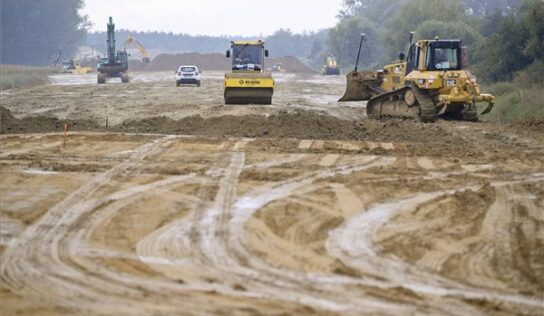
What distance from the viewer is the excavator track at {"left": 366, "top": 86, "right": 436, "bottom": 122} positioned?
87.1ft

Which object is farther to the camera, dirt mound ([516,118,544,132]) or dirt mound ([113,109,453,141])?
dirt mound ([516,118,544,132])

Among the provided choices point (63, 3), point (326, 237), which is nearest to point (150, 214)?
point (326, 237)

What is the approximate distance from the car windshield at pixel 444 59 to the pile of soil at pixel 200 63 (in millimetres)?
90627

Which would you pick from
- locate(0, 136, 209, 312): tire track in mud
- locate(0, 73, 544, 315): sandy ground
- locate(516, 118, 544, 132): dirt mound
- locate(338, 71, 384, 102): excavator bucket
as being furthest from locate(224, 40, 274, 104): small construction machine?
locate(0, 136, 209, 312): tire track in mud

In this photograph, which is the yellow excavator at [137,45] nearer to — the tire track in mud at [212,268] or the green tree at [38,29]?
the green tree at [38,29]

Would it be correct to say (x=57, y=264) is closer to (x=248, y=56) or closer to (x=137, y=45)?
(x=248, y=56)

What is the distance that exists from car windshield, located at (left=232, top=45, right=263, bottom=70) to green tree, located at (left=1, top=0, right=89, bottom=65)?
79.2 meters

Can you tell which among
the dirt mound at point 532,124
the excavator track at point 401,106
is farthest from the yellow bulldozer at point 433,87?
the dirt mound at point 532,124

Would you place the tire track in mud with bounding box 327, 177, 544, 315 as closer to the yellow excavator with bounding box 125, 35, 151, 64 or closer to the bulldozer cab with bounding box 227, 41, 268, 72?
the bulldozer cab with bounding box 227, 41, 268, 72

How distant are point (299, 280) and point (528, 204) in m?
5.59

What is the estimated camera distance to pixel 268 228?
10945mm

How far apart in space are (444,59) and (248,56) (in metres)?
10.8

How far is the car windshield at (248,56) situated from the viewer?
3581 cm

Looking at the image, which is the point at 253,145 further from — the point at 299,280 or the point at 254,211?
the point at 299,280
